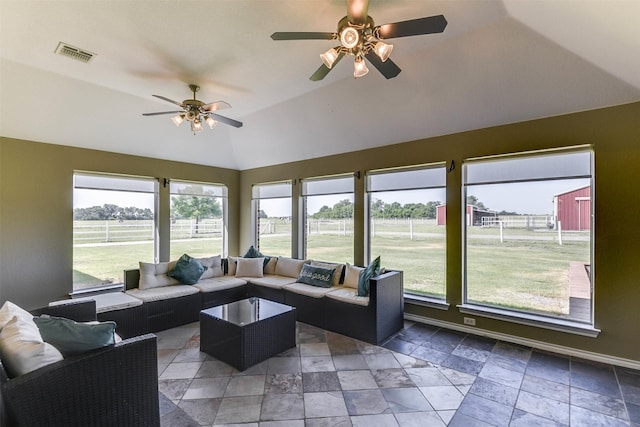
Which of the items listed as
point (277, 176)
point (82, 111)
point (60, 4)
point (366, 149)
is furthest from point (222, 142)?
point (60, 4)

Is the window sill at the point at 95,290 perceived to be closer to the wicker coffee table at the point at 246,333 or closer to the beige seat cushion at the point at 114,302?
the beige seat cushion at the point at 114,302

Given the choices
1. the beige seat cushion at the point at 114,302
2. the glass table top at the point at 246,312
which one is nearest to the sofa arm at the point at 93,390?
the glass table top at the point at 246,312

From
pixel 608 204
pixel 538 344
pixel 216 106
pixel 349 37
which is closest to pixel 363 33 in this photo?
pixel 349 37

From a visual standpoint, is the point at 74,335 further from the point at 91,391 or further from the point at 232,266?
the point at 232,266

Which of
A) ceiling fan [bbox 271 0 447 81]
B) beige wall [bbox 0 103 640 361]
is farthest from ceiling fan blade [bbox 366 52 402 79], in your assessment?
beige wall [bbox 0 103 640 361]

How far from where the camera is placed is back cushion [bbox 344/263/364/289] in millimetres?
4398

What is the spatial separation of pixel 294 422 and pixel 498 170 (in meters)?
3.63

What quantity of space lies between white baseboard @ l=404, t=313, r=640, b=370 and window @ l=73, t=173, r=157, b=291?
16.3 feet

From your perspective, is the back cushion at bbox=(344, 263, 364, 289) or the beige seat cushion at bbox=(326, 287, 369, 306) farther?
the back cushion at bbox=(344, 263, 364, 289)

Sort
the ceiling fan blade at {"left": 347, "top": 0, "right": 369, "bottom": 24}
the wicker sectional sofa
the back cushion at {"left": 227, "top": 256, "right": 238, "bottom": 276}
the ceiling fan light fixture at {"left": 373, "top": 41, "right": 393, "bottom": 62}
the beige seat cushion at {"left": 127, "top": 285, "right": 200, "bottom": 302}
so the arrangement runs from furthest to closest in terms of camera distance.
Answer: the back cushion at {"left": 227, "top": 256, "right": 238, "bottom": 276}, the beige seat cushion at {"left": 127, "top": 285, "right": 200, "bottom": 302}, the wicker sectional sofa, the ceiling fan light fixture at {"left": 373, "top": 41, "right": 393, "bottom": 62}, the ceiling fan blade at {"left": 347, "top": 0, "right": 369, "bottom": 24}

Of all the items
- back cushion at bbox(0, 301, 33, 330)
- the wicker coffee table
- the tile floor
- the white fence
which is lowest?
the tile floor

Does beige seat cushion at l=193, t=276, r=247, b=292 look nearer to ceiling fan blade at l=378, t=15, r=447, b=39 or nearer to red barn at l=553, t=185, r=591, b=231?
ceiling fan blade at l=378, t=15, r=447, b=39

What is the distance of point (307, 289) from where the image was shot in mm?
4387

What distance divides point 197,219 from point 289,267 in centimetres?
244
